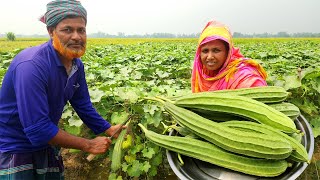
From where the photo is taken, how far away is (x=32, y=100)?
2635mm

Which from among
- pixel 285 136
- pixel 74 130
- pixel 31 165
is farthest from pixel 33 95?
pixel 285 136

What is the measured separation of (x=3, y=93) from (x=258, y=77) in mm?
2649

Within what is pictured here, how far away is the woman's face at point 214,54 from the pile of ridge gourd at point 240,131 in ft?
3.47

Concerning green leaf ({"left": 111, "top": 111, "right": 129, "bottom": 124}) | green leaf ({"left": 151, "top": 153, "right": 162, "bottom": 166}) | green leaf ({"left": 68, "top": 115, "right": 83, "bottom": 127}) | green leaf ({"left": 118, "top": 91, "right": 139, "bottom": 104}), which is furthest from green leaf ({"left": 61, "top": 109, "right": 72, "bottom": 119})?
green leaf ({"left": 151, "top": 153, "right": 162, "bottom": 166})

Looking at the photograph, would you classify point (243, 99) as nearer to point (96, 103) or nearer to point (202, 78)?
point (202, 78)

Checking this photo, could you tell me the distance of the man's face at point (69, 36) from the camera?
2891mm

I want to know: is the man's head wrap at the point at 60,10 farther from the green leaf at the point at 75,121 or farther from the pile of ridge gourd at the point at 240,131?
the green leaf at the point at 75,121

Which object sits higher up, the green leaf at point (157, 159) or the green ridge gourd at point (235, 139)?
the green ridge gourd at point (235, 139)

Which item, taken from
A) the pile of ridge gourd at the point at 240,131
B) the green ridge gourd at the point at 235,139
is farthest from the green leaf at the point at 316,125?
the green ridge gourd at the point at 235,139

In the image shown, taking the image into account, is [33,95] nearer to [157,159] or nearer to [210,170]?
[210,170]

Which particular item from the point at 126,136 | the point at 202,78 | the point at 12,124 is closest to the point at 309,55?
the point at 202,78

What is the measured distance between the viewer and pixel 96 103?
430cm

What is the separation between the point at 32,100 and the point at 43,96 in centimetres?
11

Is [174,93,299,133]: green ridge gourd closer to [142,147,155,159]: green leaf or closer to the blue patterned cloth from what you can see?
[142,147,155,159]: green leaf
